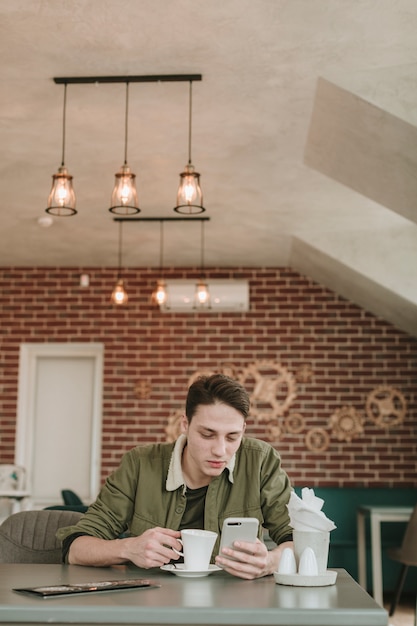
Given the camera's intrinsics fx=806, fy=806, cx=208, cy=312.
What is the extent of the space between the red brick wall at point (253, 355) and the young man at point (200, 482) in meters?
4.89

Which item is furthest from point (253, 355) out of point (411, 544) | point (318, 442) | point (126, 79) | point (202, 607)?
point (202, 607)

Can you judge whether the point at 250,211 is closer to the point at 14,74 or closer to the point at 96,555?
the point at 14,74

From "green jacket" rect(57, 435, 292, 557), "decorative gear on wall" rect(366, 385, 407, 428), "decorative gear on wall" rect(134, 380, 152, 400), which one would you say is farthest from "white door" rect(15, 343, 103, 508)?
"green jacket" rect(57, 435, 292, 557)

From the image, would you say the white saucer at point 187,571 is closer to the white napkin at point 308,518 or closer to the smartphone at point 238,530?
the smartphone at point 238,530

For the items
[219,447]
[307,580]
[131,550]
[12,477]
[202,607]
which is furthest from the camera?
[12,477]

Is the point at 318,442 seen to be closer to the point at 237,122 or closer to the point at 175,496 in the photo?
the point at 237,122

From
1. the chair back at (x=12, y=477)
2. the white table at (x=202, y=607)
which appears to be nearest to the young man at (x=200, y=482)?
the white table at (x=202, y=607)

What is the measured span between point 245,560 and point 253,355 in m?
5.52

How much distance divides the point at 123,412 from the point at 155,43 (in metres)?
4.59

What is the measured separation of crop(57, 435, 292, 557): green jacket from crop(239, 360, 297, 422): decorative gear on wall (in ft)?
16.1

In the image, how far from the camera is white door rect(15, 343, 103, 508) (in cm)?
761

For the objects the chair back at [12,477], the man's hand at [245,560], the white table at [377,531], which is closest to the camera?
Answer: the man's hand at [245,560]

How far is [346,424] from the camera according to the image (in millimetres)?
7340

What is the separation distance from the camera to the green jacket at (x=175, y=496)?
8.09ft
